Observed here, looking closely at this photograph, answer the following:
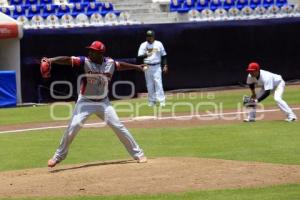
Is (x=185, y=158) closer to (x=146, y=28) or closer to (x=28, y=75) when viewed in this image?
(x=28, y=75)

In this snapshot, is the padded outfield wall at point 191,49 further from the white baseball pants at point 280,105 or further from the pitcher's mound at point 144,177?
the pitcher's mound at point 144,177

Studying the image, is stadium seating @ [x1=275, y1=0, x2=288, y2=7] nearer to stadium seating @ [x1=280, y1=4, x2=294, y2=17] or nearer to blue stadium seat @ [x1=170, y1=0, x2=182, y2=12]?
stadium seating @ [x1=280, y1=4, x2=294, y2=17]

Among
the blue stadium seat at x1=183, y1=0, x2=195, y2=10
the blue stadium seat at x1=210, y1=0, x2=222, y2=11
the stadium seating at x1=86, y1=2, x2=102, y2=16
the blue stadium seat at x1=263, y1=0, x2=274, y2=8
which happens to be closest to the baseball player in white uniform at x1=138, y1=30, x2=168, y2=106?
the stadium seating at x1=86, y1=2, x2=102, y2=16

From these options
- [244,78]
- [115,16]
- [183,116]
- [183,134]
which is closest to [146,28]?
[115,16]

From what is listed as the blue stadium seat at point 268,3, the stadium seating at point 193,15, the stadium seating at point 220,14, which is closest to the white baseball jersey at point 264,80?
the stadium seating at point 193,15

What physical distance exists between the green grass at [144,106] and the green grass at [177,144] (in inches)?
125

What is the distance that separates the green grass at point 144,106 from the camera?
20.0 metres

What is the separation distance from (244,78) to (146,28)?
4.41m

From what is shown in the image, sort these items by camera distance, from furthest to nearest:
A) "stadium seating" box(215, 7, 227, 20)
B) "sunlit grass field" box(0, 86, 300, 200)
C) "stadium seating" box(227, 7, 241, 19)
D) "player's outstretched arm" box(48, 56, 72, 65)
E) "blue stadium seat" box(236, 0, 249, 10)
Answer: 1. "blue stadium seat" box(236, 0, 249, 10)
2. "stadium seating" box(227, 7, 241, 19)
3. "stadium seating" box(215, 7, 227, 20)
4. "player's outstretched arm" box(48, 56, 72, 65)
5. "sunlit grass field" box(0, 86, 300, 200)

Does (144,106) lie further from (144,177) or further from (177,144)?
(144,177)

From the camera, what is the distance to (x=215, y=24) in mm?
27016

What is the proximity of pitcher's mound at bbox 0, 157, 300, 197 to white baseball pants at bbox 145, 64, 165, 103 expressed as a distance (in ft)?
31.9

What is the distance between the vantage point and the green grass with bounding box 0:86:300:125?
20.0 metres

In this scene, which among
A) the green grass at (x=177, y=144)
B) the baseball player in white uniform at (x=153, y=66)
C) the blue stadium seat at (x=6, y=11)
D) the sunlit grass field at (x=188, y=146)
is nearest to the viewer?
the sunlit grass field at (x=188, y=146)
